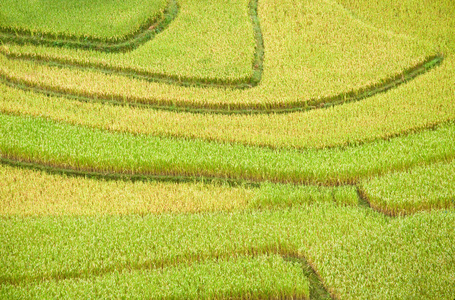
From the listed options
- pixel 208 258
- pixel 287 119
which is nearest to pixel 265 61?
pixel 287 119

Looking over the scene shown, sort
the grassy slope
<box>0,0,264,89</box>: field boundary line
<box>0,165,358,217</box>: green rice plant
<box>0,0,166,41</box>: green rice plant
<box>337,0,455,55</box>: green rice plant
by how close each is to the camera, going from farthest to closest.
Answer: <box>0,0,166,41</box>: green rice plant, <box>337,0,455,55</box>: green rice plant, the grassy slope, <box>0,0,264,89</box>: field boundary line, <box>0,165,358,217</box>: green rice plant

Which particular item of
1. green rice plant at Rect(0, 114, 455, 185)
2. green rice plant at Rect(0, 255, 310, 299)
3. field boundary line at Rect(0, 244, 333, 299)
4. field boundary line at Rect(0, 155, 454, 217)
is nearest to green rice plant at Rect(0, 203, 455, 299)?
field boundary line at Rect(0, 244, 333, 299)

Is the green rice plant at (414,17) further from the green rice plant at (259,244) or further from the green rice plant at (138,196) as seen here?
the green rice plant at (259,244)

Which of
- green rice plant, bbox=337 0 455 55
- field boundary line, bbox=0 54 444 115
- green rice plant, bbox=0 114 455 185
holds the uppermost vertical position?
green rice plant, bbox=337 0 455 55

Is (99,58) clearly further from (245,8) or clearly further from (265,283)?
(265,283)

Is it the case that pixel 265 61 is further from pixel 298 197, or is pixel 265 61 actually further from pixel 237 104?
pixel 298 197

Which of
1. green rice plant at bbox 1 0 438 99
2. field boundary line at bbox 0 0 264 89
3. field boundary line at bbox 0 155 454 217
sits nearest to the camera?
field boundary line at bbox 0 155 454 217

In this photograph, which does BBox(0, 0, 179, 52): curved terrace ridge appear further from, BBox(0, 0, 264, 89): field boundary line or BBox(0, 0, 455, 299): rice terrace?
BBox(0, 0, 264, 89): field boundary line
